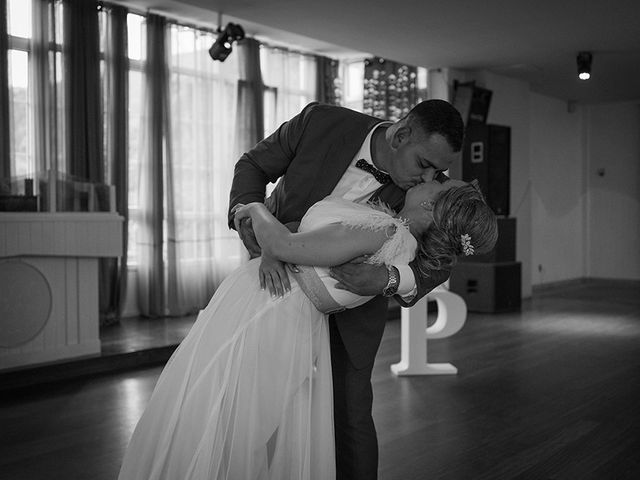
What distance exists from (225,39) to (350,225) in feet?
15.2

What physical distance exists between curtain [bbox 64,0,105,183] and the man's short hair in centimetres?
458

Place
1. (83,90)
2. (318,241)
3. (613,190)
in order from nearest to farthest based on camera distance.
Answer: (318,241) < (83,90) < (613,190)

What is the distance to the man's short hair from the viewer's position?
196 cm

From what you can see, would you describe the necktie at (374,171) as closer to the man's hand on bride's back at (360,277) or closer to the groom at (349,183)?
the groom at (349,183)

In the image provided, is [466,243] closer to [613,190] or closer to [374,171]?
[374,171]

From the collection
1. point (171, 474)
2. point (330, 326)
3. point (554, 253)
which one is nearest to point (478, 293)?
point (554, 253)

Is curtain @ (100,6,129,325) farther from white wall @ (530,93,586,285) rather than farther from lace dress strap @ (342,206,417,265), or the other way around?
white wall @ (530,93,586,285)

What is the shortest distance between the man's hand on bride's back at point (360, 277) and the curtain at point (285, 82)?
234 inches

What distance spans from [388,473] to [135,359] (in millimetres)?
2600

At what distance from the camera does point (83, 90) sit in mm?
6012

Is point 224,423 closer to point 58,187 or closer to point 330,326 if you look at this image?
point 330,326

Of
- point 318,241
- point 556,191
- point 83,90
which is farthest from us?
point 556,191

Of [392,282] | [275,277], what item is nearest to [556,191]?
[392,282]

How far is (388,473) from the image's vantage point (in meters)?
2.91
